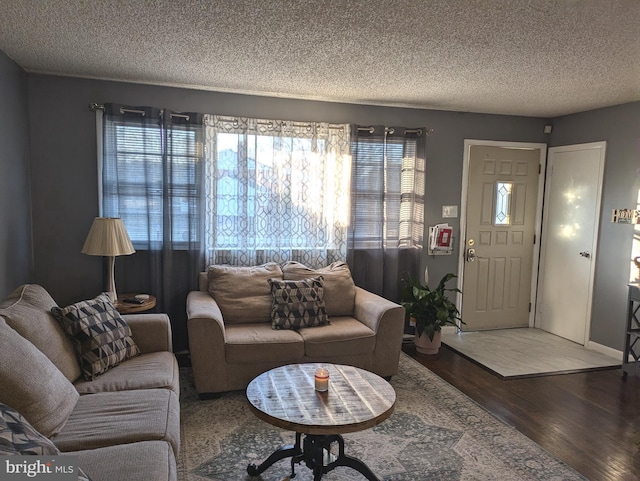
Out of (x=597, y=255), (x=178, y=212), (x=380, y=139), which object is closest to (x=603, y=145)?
(x=597, y=255)

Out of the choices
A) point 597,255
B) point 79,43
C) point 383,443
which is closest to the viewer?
point 383,443

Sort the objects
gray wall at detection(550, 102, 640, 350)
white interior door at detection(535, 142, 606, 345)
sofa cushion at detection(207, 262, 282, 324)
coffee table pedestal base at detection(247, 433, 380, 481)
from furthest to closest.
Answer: white interior door at detection(535, 142, 606, 345)
gray wall at detection(550, 102, 640, 350)
sofa cushion at detection(207, 262, 282, 324)
coffee table pedestal base at detection(247, 433, 380, 481)

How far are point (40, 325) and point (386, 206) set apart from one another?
3.10m

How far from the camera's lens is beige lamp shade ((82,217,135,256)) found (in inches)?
129

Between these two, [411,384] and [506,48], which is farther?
[411,384]

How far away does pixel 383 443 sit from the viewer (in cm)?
260

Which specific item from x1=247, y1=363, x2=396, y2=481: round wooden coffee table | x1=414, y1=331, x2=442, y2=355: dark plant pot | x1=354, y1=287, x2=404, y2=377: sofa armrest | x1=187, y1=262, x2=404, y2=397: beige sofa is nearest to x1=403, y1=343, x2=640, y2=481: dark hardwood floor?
x1=414, y1=331, x2=442, y2=355: dark plant pot

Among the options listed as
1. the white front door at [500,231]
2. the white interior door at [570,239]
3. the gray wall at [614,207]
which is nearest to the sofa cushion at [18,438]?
the white front door at [500,231]

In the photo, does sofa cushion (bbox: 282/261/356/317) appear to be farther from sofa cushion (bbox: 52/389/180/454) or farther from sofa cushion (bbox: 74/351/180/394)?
sofa cushion (bbox: 52/389/180/454)

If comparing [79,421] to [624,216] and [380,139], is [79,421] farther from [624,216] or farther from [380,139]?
[624,216]

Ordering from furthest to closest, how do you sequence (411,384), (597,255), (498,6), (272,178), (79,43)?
(597,255), (272,178), (411,384), (79,43), (498,6)

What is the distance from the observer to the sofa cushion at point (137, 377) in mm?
2297

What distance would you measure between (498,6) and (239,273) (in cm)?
260

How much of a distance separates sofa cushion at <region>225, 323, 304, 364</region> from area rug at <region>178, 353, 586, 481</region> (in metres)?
0.32
